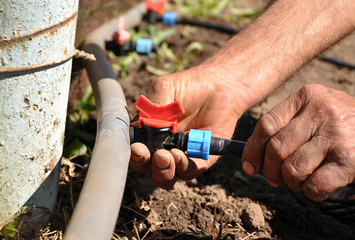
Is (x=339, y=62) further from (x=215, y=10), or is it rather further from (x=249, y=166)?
(x=249, y=166)

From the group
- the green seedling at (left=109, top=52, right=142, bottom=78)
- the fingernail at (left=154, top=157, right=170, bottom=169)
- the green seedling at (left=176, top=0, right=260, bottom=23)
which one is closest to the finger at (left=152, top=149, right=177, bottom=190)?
the fingernail at (left=154, top=157, right=170, bottom=169)

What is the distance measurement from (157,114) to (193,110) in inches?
18.0

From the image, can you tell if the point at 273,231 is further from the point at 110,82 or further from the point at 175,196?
the point at 110,82

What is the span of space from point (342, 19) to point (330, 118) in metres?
0.87

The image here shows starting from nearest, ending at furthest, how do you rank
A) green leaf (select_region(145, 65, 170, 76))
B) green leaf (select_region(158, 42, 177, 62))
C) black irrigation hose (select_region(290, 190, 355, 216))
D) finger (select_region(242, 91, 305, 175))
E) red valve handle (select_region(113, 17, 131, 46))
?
finger (select_region(242, 91, 305, 175))
black irrigation hose (select_region(290, 190, 355, 216))
red valve handle (select_region(113, 17, 131, 46))
green leaf (select_region(145, 65, 170, 76))
green leaf (select_region(158, 42, 177, 62))

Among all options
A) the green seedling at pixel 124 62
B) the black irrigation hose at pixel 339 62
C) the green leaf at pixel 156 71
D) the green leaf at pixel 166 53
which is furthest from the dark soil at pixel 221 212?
the black irrigation hose at pixel 339 62

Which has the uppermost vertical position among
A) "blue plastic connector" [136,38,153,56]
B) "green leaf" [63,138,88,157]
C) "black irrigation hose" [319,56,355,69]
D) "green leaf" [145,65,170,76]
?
"black irrigation hose" [319,56,355,69]

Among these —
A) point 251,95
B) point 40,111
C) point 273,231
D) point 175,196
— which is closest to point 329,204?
point 273,231

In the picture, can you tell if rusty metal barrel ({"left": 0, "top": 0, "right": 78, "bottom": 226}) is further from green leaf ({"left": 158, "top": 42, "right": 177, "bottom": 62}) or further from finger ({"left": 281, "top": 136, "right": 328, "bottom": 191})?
green leaf ({"left": 158, "top": 42, "right": 177, "bottom": 62})

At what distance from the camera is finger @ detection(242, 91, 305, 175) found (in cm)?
159

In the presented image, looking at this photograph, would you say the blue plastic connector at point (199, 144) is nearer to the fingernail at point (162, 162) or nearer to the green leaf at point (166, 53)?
the fingernail at point (162, 162)

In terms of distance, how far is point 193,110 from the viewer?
Result: 78.7 inches

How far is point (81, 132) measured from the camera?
2.32 m

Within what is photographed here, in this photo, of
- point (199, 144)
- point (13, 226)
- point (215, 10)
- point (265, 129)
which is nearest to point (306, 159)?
point (265, 129)
